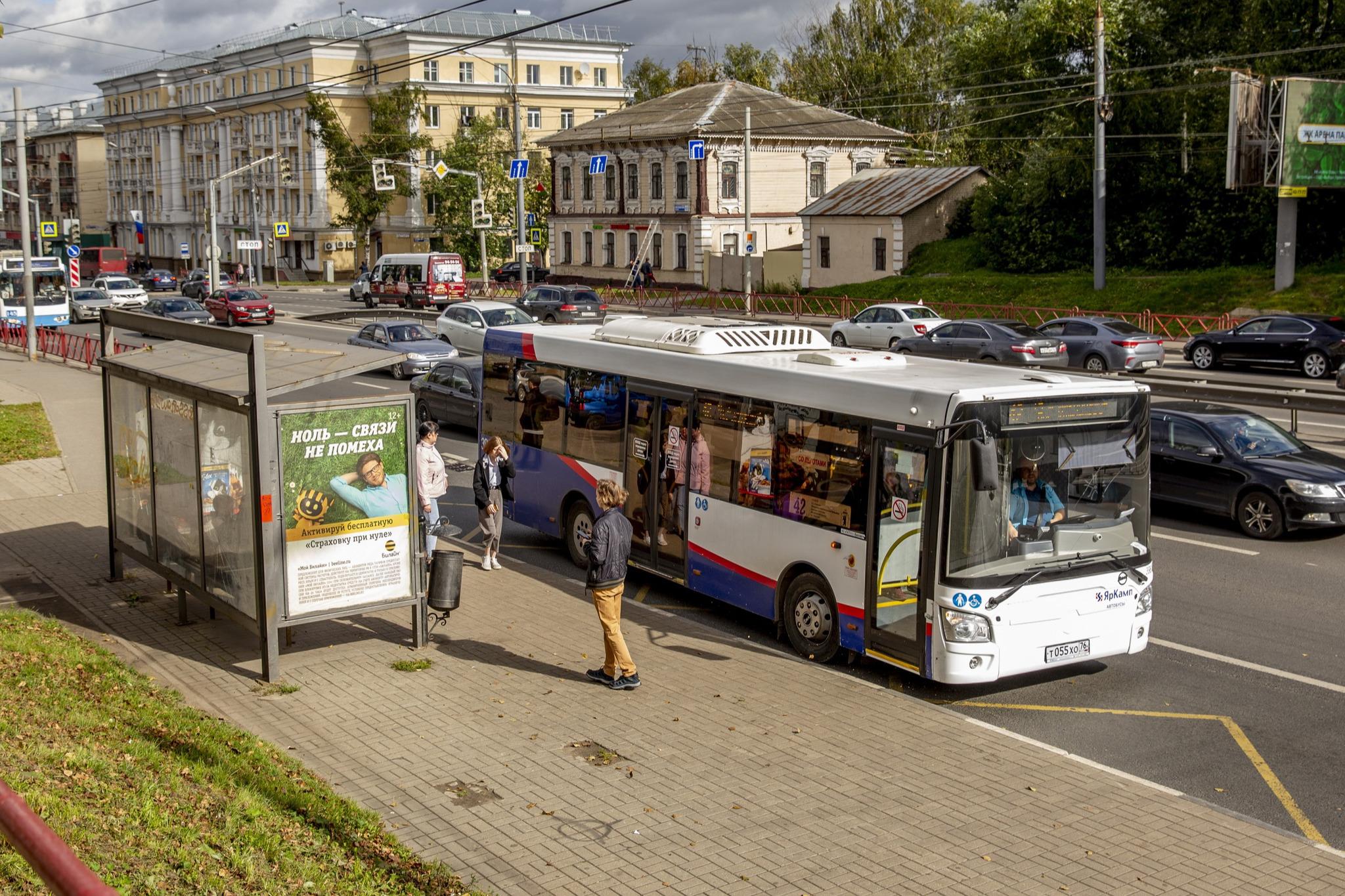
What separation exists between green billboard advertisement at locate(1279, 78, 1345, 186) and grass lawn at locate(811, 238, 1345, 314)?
10.8 feet

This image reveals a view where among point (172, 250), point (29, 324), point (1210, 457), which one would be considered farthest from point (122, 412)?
point (172, 250)

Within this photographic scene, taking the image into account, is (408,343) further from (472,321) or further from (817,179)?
(817,179)

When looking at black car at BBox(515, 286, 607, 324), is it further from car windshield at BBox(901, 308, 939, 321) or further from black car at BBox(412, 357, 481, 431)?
black car at BBox(412, 357, 481, 431)

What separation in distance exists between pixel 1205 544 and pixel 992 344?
17.9m

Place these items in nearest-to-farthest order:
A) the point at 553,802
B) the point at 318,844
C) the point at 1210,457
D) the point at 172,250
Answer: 1. the point at 318,844
2. the point at 553,802
3. the point at 1210,457
4. the point at 172,250

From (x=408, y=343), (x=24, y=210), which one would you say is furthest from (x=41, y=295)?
(x=408, y=343)

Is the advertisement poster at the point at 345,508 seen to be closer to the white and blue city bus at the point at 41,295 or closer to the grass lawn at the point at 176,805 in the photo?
the grass lawn at the point at 176,805

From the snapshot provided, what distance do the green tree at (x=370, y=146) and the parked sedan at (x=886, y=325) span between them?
164ft

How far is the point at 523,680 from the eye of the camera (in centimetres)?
1069

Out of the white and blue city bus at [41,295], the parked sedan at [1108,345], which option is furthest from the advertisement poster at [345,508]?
the white and blue city bus at [41,295]

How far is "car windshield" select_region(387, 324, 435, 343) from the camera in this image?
3441 centimetres

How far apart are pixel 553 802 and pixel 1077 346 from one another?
28.1 metres

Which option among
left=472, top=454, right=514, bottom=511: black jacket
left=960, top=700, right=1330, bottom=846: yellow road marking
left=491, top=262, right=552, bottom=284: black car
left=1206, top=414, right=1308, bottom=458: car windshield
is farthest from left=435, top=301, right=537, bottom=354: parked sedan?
left=491, top=262, right=552, bottom=284: black car

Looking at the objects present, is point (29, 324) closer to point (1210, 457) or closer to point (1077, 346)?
point (1077, 346)
